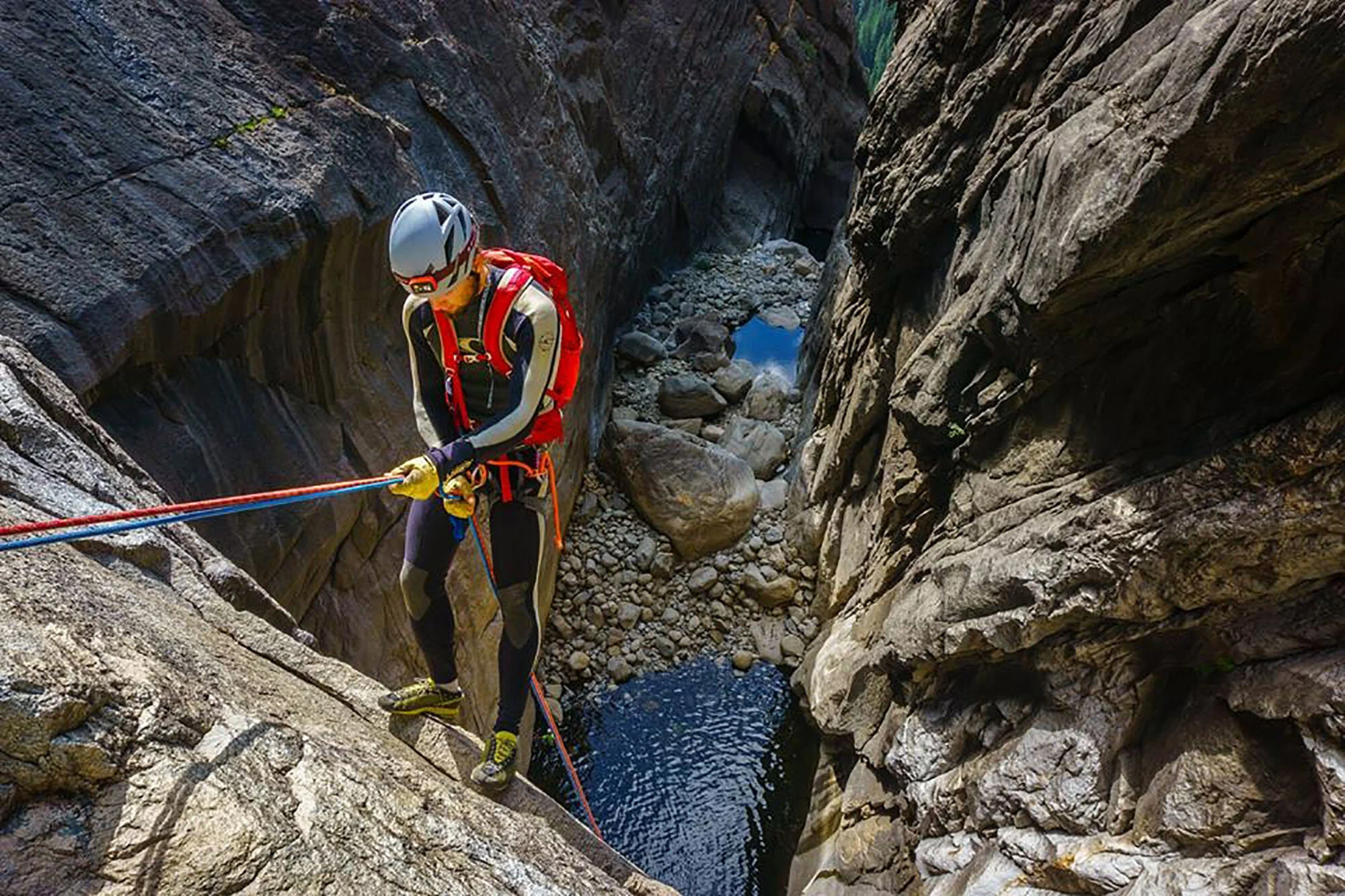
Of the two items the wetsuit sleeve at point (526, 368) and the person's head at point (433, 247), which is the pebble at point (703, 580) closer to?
the wetsuit sleeve at point (526, 368)

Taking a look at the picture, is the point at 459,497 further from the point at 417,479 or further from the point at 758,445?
the point at 758,445

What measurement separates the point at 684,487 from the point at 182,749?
35.9 ft

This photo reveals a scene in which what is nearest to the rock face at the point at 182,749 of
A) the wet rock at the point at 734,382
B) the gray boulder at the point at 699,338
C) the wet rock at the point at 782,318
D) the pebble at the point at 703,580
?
the pebble at the point at 703,580

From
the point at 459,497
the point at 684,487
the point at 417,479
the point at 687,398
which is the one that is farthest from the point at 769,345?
the point at 417,479

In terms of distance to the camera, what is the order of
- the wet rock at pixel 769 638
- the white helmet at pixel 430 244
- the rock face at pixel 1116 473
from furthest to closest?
the wet rock at pixel 769 638
the rock face at pixel 1116 473
the white helmet at pixel 430 244

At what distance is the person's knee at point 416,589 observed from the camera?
4.22 metres

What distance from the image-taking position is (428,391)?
4.41 meters

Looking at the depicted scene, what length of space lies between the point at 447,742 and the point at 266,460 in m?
3.37

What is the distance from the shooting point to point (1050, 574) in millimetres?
6023

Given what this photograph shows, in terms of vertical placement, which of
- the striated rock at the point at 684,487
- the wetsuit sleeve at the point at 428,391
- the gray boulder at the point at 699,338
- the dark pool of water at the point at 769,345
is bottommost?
the wetsuit sleeve at the point at 428,391

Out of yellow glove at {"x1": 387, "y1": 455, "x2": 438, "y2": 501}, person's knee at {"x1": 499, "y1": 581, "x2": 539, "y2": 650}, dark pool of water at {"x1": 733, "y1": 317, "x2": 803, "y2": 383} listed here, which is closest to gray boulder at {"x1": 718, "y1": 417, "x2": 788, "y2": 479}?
dark pool of water at {"x1": 733, "y1": 317, "x2": 803, "y2": 383}

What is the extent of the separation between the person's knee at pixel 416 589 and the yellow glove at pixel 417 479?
0.68 m

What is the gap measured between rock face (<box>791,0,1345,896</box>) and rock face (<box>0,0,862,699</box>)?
5468mm

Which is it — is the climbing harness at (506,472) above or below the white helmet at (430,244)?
below
